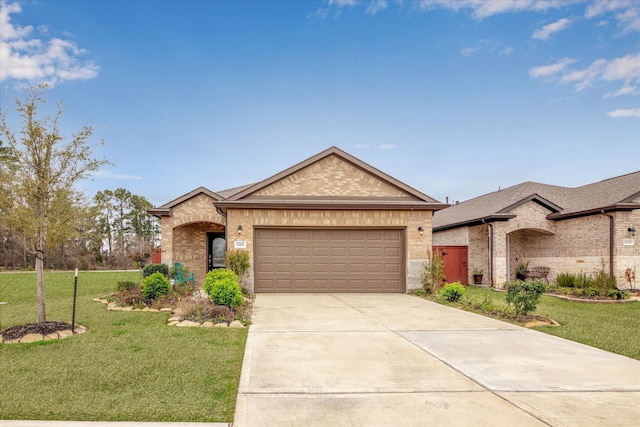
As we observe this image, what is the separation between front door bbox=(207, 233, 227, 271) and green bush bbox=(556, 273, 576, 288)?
49.6 feet

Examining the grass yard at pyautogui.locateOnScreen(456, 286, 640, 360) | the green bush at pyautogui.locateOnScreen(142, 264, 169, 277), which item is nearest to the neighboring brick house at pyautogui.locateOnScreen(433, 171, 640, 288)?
the grass yard at pyautogui.locateOnScreen(456, 286, 640, 360)

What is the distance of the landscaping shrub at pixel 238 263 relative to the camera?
1459 centimetres

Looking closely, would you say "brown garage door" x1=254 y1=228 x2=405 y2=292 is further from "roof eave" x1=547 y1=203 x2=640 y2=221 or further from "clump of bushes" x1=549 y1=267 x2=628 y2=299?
"roof eave" x1=547 y1=203 x2=640 y2=221

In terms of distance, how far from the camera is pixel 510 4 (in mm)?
14102

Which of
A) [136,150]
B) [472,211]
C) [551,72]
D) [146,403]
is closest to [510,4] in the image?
[551,72]

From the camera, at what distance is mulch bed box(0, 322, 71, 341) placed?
293 inches

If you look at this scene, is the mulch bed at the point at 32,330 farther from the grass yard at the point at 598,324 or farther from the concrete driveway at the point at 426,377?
the grass yard at the point at 598,324

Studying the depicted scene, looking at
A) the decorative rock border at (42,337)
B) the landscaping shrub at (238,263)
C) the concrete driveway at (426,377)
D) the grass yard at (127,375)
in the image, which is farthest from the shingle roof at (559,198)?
the decorative rock border at (42,337)

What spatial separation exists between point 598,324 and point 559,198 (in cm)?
1232

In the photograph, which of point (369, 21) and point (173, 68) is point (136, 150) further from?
point (369, 21)

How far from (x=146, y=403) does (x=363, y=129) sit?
62.5 feet

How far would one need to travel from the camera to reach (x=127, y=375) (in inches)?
208

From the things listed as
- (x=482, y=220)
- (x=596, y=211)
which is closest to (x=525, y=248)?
(x=482, y=220)

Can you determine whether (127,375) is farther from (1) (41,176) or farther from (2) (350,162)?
(2) (350,162)
